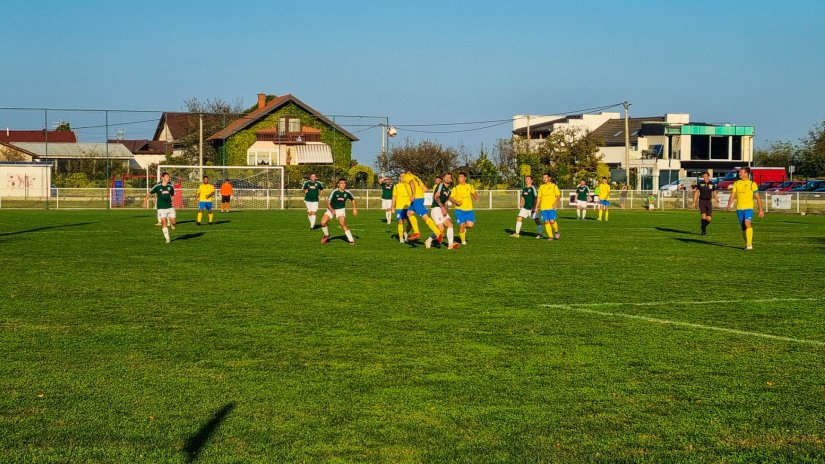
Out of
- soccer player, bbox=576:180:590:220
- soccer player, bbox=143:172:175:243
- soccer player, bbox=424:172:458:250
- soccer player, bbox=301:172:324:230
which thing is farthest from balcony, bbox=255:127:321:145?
soccer player, bbox=424:172:458:250

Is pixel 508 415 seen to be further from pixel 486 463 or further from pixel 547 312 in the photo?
pixel 547 312

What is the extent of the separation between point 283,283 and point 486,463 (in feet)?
30.8

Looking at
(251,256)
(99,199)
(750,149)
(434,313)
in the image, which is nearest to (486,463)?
(434,313)

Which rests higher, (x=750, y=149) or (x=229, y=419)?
(x=750, y=149)

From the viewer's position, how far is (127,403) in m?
6.49

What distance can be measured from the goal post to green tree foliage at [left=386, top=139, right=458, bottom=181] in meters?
15.6

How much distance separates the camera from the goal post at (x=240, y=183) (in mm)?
52000

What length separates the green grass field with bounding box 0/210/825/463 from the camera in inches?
221

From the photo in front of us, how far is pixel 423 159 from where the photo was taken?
70812 millimetres

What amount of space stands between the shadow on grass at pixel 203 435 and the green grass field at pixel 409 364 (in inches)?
0.7

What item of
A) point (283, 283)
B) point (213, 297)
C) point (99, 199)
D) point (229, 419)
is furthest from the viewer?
point (99, 199)

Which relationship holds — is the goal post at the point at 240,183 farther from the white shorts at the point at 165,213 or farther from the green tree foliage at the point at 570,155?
the white shorts at the point at 165,213

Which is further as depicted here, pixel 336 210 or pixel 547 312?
pixel 336 210

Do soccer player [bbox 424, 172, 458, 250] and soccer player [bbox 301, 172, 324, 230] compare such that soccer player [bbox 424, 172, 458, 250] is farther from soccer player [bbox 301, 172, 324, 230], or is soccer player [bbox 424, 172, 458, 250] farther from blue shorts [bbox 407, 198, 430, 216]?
soccer player [bbox 301, 172, 324, 230]
